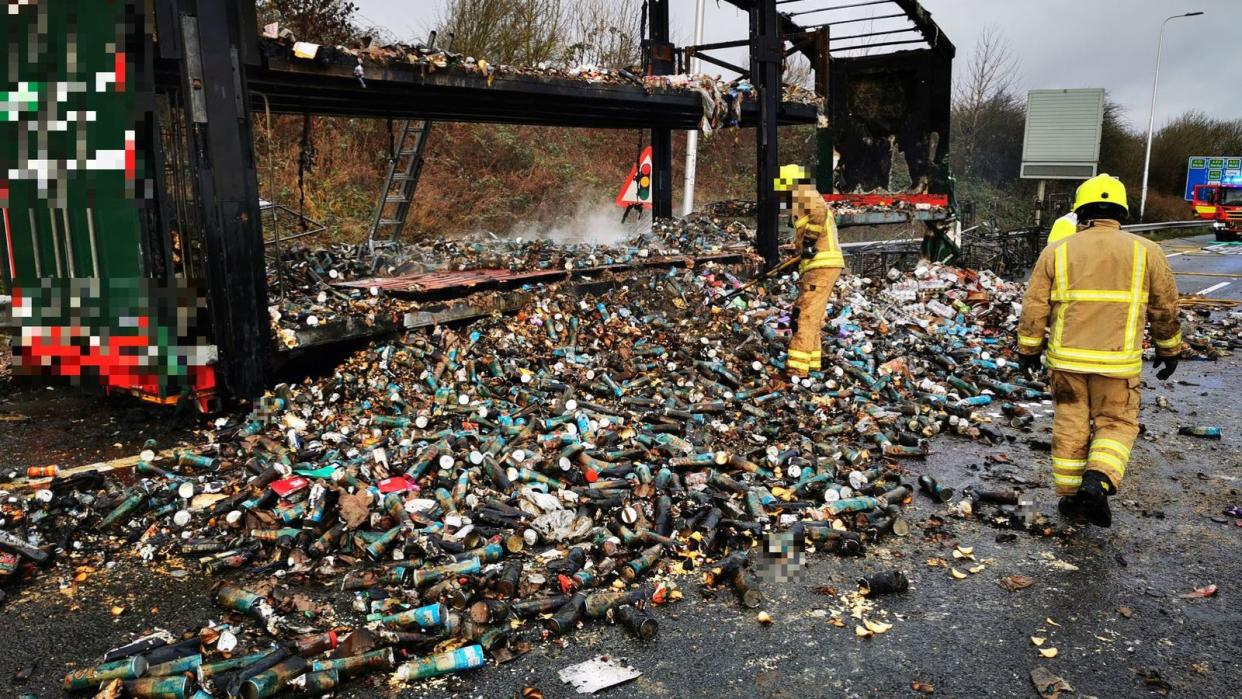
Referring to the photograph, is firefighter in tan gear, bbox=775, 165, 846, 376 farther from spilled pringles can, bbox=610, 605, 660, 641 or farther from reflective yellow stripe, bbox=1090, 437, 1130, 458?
spilled pringles can, bbox=610, 605, 660, 641

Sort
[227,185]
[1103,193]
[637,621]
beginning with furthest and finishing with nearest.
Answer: [227,185], [1103,193], [637,621]

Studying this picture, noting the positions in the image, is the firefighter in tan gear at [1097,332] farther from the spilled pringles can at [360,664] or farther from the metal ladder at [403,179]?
the metal ladder at [403,179]

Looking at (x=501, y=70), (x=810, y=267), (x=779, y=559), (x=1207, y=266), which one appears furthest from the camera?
(x=1207, y=266)

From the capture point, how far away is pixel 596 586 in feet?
12.9

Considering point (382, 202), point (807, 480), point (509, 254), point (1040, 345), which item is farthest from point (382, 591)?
point (382, 202)

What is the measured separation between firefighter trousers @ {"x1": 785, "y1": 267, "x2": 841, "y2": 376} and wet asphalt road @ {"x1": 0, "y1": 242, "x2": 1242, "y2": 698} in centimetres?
298

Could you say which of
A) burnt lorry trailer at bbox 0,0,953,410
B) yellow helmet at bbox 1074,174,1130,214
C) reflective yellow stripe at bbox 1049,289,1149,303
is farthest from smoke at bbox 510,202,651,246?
reflective yellow stripe at bbox 1049,289,1149,303

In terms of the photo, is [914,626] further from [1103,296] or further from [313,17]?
[313,17]

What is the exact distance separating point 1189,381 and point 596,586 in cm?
771

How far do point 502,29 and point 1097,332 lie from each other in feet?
59.1

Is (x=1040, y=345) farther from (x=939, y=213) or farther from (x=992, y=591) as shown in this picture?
(x=939, y=213)

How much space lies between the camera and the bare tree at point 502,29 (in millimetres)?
19125

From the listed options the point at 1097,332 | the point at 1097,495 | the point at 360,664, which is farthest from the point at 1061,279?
the point at 360,664

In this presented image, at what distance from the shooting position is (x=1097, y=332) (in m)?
4.53
